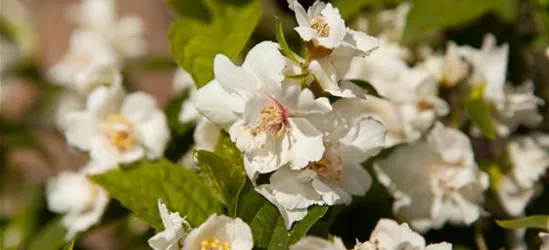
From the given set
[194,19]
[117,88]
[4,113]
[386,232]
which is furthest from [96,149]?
[4,113]

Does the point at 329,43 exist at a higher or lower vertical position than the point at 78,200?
higher

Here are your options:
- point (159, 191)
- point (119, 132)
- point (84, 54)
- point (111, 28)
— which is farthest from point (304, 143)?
point (111, 28)

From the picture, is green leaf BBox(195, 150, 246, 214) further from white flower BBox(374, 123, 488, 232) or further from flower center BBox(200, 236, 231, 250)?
white flower BBox(374, 123, 488, 232)

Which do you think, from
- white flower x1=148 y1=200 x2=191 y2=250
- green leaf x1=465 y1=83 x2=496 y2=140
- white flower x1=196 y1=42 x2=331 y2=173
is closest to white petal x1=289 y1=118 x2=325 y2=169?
white flower x1=196 y1=42 x2=331 y2=173

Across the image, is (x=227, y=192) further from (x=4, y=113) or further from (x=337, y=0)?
(x=4, y=113)

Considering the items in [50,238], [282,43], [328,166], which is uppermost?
[282,43]

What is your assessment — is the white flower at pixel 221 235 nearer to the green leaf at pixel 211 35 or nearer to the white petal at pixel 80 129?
the green leaf at pixel 211 35

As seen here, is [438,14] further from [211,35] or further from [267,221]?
[267,221]

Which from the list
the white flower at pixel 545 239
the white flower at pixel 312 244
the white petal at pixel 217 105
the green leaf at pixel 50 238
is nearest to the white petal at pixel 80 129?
the green leaf at pixel 50 238
